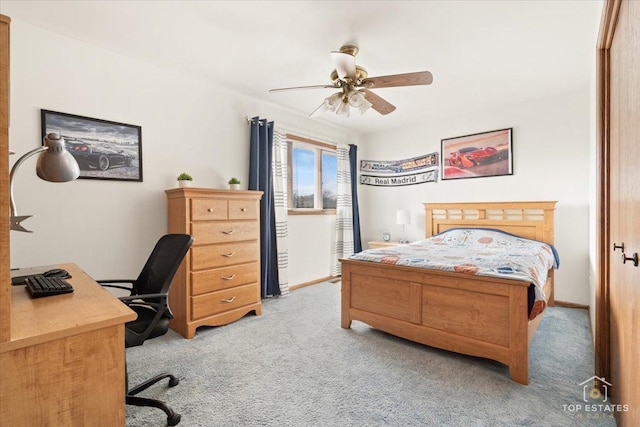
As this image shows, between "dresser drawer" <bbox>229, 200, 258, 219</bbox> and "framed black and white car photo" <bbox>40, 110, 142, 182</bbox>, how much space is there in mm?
869

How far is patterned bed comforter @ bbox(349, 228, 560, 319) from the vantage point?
2.13 meters

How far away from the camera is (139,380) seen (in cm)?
203

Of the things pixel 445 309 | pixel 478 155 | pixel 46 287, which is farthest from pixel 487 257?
pixel 46 287

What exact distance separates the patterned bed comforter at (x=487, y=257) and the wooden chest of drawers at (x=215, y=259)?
3.62 ft

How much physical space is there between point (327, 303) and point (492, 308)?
1.93m

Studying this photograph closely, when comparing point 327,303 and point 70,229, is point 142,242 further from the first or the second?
point 327,303

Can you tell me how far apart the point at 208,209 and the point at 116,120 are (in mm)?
1095

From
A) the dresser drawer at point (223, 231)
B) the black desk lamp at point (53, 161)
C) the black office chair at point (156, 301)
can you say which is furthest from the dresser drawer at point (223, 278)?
the black desk lamp at point (53, 161)

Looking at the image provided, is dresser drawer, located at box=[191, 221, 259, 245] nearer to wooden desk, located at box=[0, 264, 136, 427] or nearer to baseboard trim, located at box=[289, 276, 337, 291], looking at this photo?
baseboard trim, located at box=[289, 276, 337, 291]

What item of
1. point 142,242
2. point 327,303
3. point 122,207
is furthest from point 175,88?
point 327,303

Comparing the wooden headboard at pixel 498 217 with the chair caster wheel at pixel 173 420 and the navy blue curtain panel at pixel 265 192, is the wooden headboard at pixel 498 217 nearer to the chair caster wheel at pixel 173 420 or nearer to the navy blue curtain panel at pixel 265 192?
the navy blue curtain panel at pixel 265 192

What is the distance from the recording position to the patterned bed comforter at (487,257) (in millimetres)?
2131

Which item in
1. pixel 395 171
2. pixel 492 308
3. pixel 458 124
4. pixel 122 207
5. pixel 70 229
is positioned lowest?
pixel 492 308

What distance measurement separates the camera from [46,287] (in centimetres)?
139
